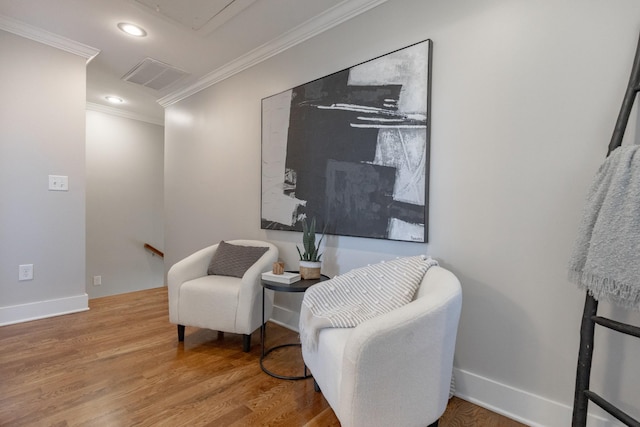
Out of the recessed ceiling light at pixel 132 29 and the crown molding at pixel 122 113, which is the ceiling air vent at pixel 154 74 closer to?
the recessed ceiling light at pixel 132 29

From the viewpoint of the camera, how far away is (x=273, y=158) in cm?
260

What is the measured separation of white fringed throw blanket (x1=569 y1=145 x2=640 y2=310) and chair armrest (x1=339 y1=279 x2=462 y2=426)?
1.48 ft

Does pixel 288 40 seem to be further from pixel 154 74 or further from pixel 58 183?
pixel 58 183

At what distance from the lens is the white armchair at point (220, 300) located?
2.04 metres

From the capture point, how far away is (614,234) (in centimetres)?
100

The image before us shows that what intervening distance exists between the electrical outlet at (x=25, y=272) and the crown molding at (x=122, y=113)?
2426 millimetres

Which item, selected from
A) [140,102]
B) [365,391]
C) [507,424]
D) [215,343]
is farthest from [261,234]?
[140,102]

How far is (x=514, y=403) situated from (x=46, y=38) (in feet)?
13.3

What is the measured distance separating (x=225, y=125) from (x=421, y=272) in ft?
8.02

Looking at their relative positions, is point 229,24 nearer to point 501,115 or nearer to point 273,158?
point 273,158

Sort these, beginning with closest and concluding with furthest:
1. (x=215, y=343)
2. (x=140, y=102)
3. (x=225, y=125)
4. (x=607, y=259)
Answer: (x=607, y=259)
(x=215, y=343)
(x=225, y=125)
(x=140, y=102)

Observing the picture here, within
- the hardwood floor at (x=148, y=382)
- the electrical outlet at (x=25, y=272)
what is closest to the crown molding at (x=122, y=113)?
the electrical outlet at (x=25, y=272)

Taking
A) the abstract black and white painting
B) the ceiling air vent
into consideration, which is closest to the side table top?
the abstract black and white painting

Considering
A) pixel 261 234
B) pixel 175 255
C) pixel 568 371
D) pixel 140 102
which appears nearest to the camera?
pixel 568 371
